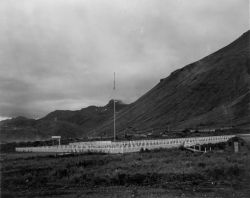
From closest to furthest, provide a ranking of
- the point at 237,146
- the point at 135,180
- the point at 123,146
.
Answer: the point at 135,180, the point at 237,146, the point at 123,146

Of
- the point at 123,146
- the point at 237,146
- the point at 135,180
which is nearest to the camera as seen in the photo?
the point at 135,180

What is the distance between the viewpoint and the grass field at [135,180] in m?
22.7

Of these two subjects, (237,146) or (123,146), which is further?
(123,146)

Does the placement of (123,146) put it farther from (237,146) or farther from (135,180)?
(135,180)

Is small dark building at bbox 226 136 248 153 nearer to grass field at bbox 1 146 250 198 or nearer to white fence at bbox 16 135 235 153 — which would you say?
white fence at bbox 16 135 235 153

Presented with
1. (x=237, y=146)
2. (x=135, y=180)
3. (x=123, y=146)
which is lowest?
(x=135, y=180)

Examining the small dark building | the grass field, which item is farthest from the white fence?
the grass field

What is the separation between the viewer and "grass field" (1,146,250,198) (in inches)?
895

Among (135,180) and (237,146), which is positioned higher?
(237,146)

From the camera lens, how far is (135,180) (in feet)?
88.0

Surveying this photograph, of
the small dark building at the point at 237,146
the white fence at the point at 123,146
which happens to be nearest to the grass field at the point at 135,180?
the small dark building at the point at 237,146

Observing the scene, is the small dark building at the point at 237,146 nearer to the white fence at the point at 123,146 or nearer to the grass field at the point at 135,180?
the white fence at the point at 123,146

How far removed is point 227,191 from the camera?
74.6 feet

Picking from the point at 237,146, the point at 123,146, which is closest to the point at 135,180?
the point at 123,146
